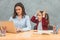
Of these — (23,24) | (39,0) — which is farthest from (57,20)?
(23,24)

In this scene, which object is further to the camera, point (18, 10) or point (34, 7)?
point (34, 7)

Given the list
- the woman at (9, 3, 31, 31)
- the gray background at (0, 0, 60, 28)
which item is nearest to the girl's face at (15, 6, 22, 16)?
the woman at (9, 3, 31, 31)

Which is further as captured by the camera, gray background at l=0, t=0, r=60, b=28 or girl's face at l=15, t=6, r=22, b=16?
gray background at l=0, t=0, r=60, b=28

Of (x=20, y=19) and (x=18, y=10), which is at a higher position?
(x=18, y=10)

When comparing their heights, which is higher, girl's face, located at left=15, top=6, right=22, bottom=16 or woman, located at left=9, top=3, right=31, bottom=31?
girl's face, located at left=15, top=6, right=22, bottom=16

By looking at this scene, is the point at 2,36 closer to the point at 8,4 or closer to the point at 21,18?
the point at 21,18

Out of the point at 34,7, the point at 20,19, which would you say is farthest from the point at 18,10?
the point at 34,7

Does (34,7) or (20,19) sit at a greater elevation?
(34,7)

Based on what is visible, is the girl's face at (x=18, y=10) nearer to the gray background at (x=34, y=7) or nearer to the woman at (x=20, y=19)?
the woman at (x=20, y=19)

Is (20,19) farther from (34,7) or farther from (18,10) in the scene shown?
(34,7)

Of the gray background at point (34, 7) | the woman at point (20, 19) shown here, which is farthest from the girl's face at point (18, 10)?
the gray background at point (34, 7)

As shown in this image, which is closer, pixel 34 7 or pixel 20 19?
pixel 20 19

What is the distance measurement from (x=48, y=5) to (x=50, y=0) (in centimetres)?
12

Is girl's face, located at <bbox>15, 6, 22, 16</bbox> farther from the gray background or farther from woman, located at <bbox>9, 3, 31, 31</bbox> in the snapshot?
the gray background
